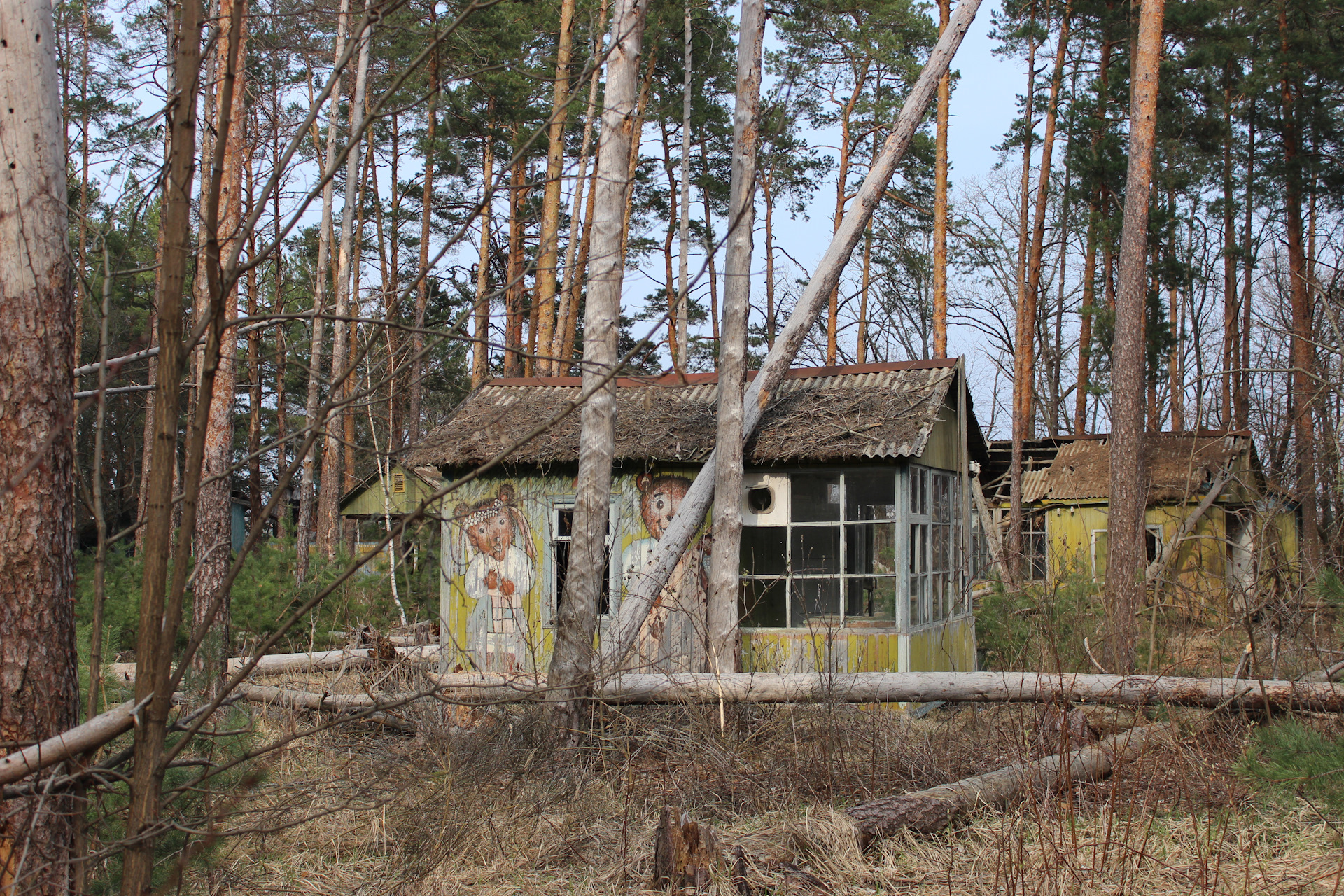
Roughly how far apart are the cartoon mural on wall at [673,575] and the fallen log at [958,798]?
4204 millimetres

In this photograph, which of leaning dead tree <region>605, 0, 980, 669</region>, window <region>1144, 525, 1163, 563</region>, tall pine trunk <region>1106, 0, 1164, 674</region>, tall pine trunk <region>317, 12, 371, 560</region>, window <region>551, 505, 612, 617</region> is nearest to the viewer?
tall pine trunk <region>317, 12, 371, 560</region>

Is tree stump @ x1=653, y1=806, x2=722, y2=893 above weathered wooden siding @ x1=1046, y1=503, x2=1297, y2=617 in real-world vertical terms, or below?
below

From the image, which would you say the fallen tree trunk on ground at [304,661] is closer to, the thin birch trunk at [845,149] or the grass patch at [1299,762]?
the grass patch at [1299,762]

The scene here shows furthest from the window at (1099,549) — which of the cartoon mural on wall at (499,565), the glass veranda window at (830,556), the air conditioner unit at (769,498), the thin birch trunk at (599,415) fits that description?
the thin birch trunk at (599,415)

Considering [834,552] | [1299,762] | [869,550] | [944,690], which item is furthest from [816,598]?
[1299,762]

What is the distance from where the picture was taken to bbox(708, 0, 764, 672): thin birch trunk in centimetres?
851

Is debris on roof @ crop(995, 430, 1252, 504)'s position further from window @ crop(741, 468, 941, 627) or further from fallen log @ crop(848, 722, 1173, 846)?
fallen log @ crop(848, 722, 1173, 846)

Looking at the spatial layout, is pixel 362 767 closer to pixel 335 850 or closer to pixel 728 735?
pixel 335 850

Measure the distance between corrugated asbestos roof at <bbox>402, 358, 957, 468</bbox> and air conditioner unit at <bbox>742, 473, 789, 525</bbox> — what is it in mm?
259

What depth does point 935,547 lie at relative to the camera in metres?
11.1

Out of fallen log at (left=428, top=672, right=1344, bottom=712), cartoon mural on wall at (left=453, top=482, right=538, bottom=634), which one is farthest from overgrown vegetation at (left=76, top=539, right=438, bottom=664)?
fallen log at (left=428, top=672, right=1344, bottom=712)

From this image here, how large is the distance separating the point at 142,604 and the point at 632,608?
21.3 feet

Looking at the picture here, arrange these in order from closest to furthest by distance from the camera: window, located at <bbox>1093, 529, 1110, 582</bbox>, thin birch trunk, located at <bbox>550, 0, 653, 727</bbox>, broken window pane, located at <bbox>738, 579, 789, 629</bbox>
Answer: thin birch trunk, located at <bbox>550, 0, 653, 727</bbox> < broken window pane, located at <bbox>738, 579, 789, 629</bbox> < window, located at <bbox>1093, 529, 1110, 582</bbox>

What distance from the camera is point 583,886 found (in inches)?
187
